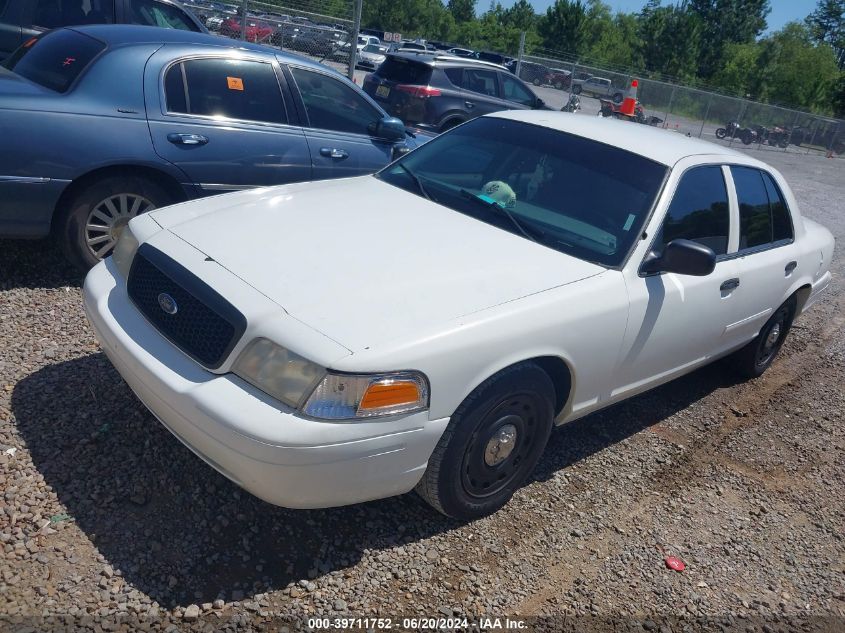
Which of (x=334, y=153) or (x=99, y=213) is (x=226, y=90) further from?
(x=99, y=213)

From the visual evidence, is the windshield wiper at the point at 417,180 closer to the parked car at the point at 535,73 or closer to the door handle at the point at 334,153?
the door handle at the point at 334,153

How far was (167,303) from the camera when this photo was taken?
3.06m

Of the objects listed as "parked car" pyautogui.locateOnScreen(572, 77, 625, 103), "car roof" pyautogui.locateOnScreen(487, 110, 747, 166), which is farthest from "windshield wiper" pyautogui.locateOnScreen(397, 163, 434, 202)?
"parked car" pyautogui.locateOnScreen(572, 77, 625, 103)

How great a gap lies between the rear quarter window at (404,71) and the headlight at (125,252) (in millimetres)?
9367

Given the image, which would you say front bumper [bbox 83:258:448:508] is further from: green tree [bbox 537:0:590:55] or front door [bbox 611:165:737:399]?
green tree [bbox 537:0:590:55]

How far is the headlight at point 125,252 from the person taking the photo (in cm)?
344

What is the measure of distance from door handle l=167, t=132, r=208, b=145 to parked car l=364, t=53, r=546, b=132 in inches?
284

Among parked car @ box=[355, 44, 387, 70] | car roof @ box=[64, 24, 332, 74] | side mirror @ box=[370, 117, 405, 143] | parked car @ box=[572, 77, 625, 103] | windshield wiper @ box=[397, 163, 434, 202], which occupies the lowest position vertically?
parked car @ box=[355, 44, 387, 70]

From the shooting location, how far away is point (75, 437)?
3.40 metres

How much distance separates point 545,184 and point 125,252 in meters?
2.17

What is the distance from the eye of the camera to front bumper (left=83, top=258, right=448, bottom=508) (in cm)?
260

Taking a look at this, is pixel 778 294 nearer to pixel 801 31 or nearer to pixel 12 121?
pixel 12 121

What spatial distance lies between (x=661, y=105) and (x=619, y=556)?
25.7 m

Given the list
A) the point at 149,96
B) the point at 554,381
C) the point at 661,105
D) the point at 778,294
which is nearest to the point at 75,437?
the point at 554,381
